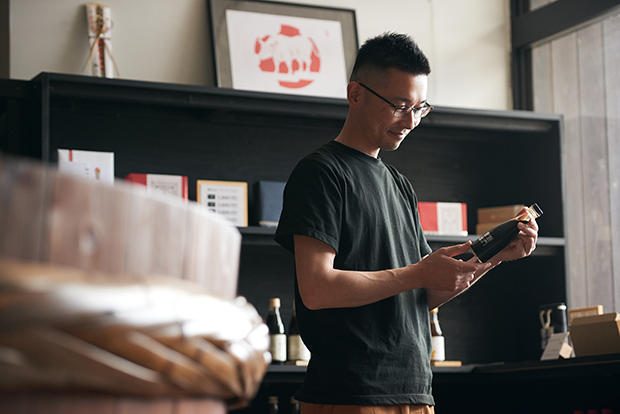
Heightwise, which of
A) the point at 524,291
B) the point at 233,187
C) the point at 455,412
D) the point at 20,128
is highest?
the point at 20,128

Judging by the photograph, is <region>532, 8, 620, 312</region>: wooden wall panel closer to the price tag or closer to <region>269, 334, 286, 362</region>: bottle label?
the price tag

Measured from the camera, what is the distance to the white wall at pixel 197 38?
8.71 feet

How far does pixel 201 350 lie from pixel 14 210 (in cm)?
11

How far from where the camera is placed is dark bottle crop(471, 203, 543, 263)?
1.51 metres

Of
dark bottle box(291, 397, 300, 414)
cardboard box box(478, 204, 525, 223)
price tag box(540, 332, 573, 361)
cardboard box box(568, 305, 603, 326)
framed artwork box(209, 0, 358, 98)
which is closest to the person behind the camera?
cardboard box box(568, 305, 603, 326)

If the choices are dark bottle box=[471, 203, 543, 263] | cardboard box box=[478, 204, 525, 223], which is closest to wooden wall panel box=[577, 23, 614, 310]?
cardboard box box=[478, 204, 525, 223]

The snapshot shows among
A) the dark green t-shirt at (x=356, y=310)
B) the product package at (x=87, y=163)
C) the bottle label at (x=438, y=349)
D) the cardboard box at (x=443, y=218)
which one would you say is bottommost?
the bottle label at (x=438, y=349)

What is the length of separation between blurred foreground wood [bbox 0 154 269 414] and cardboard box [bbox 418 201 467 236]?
255 cm

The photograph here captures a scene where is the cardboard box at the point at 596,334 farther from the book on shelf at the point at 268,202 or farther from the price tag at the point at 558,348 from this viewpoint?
the book on shelf at the point at 268,202

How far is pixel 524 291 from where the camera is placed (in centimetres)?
319

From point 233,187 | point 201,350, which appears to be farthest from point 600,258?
point 201,350

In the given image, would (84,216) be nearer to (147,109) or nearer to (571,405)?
(147,109)

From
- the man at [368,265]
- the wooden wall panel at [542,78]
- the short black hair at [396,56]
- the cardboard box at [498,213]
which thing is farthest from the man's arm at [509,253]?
the wooden wall panel at [542,78]

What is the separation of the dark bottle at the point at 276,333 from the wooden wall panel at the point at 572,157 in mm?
1232
